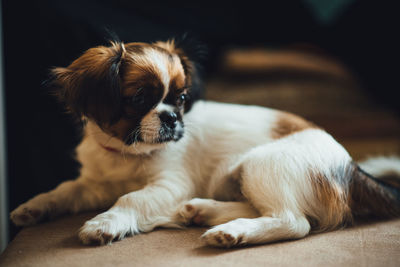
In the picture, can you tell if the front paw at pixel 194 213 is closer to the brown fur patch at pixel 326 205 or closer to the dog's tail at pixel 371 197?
the brown fur patch at pixel 326 205

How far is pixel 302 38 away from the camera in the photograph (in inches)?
116

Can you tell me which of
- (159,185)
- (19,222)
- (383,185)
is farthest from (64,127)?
(383,185)

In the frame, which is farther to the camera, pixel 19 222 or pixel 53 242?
pixel 19 222

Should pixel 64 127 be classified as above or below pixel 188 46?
below

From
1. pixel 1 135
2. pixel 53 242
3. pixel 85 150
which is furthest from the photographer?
pixel 1 135

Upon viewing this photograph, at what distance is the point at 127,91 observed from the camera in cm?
143

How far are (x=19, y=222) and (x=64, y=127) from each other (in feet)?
2.82

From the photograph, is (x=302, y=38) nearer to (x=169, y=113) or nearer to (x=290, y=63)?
Result: (x=290, y=63)

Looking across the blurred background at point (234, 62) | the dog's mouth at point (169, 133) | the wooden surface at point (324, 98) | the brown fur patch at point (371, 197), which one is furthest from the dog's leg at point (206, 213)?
the wooden surface at point (324, 98)

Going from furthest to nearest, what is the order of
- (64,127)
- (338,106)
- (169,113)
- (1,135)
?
(338,106) < (64,127) < (1,135) < (169,113)

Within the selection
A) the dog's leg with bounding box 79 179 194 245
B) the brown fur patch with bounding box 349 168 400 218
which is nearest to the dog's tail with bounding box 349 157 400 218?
the brown fur patch with bounding box 349 168 400 218

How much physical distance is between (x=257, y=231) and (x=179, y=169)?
19.3 inches

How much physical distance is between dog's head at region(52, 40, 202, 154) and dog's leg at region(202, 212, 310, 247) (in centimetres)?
43

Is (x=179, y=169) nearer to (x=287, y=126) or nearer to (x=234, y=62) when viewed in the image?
(x=287, y=126)
